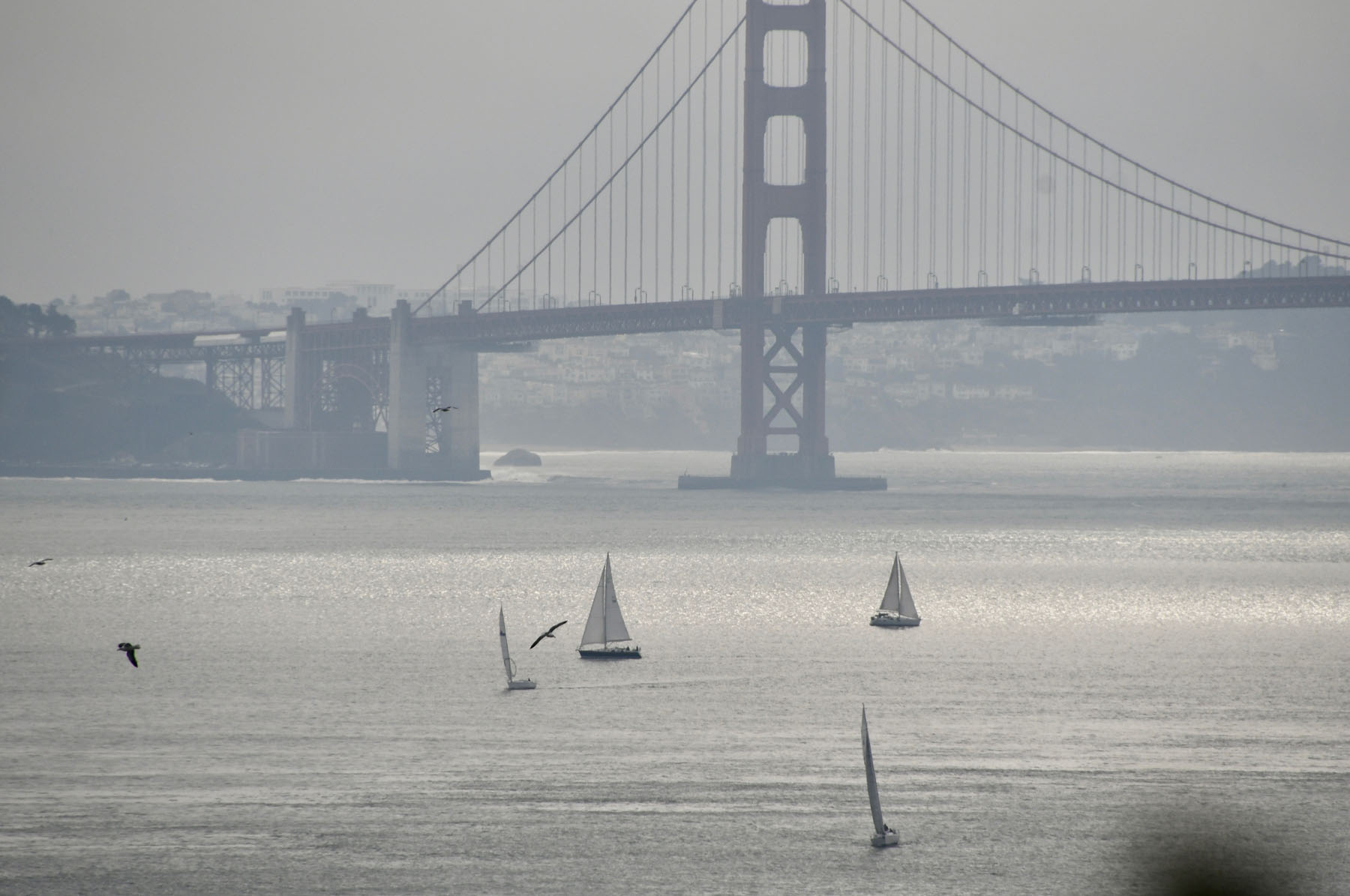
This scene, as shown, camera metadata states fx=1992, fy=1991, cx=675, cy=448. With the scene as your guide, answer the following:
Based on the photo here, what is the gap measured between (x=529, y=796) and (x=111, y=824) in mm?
5467

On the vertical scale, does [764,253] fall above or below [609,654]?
above

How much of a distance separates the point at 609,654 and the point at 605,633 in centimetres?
46

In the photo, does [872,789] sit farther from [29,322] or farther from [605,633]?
[29,322]

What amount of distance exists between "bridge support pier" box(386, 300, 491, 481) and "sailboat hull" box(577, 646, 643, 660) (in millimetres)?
84366

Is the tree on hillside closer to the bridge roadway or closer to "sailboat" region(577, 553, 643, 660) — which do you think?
the bridge roadway

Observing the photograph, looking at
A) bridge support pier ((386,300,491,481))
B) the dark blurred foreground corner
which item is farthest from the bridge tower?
the dark blurred foreground corner

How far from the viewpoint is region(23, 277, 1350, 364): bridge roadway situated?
9088 cm

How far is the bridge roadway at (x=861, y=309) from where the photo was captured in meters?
90.9

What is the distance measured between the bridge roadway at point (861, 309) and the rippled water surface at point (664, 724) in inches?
857

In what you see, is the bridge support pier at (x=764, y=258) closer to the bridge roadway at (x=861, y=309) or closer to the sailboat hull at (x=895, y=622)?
the bridge roadway at (x=861, y=309)

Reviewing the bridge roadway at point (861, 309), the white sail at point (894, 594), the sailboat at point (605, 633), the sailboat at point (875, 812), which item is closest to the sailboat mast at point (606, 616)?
the sailboat at point (605, 633)

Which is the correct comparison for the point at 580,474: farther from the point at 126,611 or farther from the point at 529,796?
the point at 529,796

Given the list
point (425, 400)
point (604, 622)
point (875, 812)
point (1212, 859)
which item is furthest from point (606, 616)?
point (425, 400)

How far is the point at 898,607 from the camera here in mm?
→ 48969
